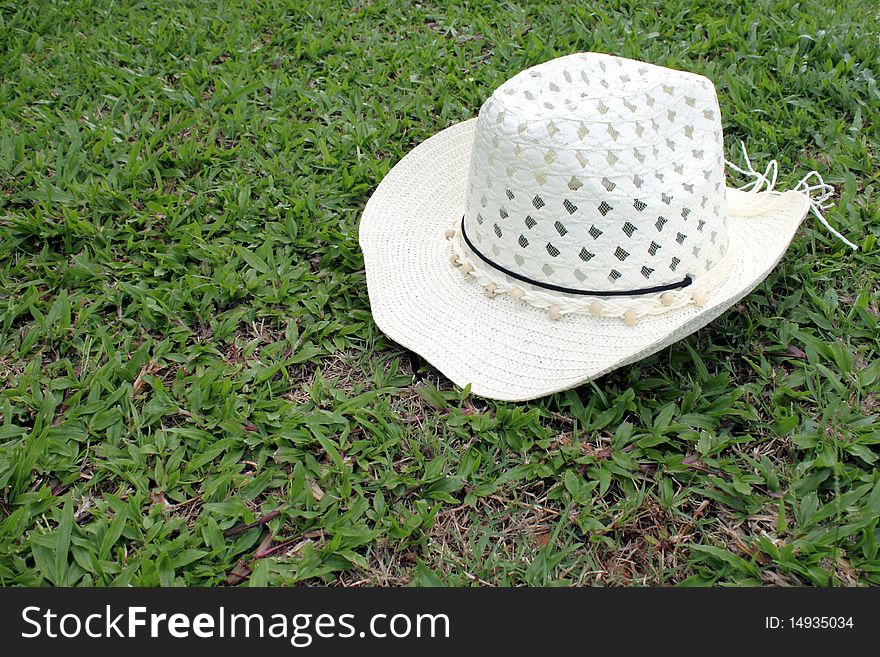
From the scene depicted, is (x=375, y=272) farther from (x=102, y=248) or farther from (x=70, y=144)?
(x=70, y=144)

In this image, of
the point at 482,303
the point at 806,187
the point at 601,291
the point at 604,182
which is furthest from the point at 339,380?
the point at 806,187

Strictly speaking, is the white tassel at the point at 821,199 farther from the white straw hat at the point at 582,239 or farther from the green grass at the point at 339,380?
the white straw hat at the point at 582,239

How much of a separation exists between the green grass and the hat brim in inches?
3.9

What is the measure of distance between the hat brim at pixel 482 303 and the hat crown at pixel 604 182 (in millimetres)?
108

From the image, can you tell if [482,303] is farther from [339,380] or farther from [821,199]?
[821,199]

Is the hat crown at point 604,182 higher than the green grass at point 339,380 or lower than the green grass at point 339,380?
higher

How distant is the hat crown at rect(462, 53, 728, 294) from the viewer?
190cm

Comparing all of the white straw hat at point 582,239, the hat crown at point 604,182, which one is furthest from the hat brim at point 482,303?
the hat crown at point 604,182

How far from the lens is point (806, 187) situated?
2529 mm

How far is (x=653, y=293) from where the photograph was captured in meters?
2.03

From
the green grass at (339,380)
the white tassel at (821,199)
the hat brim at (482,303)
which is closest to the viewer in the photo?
the green grass at (339,380)

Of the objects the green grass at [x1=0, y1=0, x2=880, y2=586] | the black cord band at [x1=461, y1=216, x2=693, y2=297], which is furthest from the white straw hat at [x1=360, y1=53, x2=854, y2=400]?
the green grass at [x1=0, y1=0, x2=880, y2=586]

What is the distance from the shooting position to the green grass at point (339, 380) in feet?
5.95
